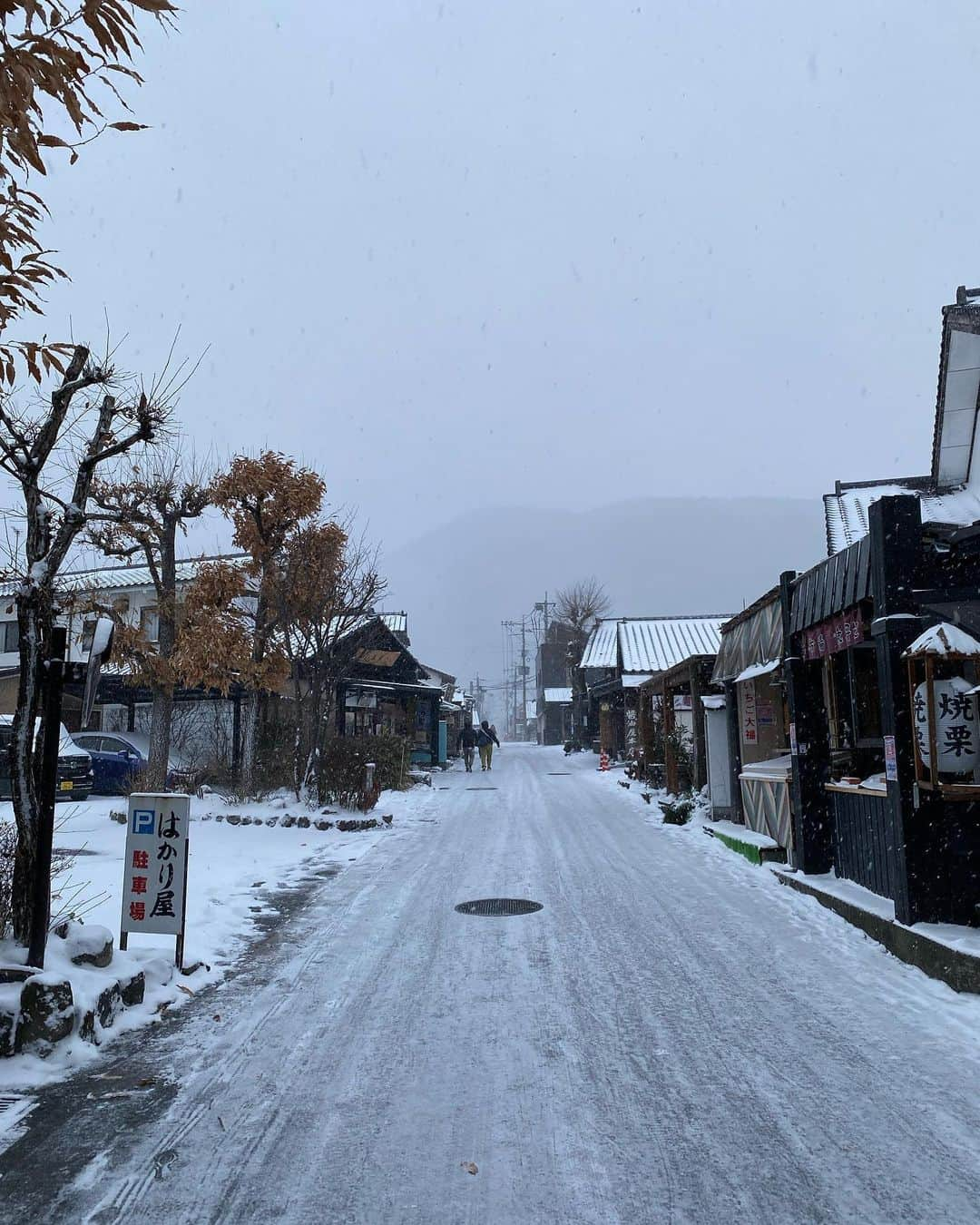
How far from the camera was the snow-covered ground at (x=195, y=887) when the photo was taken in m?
5.00

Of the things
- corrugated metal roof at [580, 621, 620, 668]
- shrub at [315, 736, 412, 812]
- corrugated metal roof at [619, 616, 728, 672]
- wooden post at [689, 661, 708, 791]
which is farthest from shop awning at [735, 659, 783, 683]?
corrugated metal roof at [580, 621, 620, 668]

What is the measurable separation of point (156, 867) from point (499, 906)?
3541mm

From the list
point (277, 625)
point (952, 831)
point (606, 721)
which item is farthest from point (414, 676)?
point (952, 831)

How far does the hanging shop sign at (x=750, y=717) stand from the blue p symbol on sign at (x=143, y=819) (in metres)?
10.1

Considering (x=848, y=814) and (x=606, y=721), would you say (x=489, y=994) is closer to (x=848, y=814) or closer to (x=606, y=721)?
(x=848, y=814)

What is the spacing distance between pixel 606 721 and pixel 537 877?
27546 millimetres

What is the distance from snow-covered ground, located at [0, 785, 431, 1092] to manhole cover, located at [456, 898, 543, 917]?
1960 mm

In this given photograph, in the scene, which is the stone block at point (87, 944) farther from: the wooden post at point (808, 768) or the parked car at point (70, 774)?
the parked car at point (70, 774)

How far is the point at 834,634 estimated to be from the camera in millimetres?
8250

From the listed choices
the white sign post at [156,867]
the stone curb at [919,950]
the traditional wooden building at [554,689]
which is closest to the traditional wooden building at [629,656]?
the stone curb at [919,950]

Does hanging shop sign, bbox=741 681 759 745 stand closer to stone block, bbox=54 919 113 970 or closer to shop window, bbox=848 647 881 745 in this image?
shop window, bbox=848 647 881 745

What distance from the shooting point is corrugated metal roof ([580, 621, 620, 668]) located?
34.6m

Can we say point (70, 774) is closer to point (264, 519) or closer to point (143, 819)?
point (264, 519)

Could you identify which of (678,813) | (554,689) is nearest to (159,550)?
(678,813)
